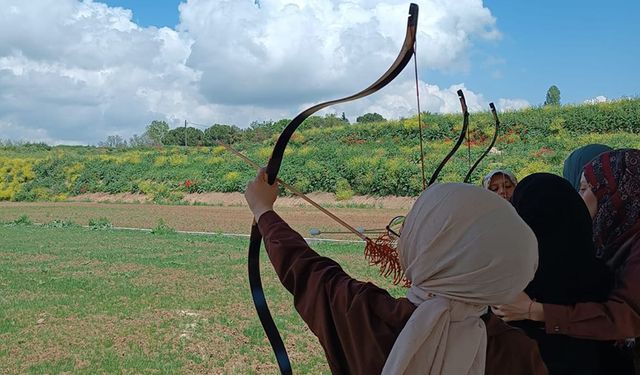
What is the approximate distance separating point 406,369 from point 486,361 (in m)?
0.17

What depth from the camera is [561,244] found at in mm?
1484

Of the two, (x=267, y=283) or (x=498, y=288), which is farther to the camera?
(x=267, y=283)

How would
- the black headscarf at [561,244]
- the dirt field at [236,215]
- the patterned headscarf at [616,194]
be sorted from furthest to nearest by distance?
the dirt field at [236,215]
the patterned headscarf at [616,194]
the black headscarf at [561,244]

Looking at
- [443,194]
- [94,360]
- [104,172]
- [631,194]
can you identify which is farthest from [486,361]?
[104,172]

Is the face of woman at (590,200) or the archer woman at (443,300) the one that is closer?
the archer woman at (443,300)

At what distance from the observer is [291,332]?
15.9 ft

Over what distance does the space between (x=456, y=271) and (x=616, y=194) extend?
0.85 meters

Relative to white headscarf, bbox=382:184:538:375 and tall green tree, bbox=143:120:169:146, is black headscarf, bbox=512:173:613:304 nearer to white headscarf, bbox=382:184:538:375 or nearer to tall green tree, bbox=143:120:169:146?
white headscarf, bbox=382:184:538:375

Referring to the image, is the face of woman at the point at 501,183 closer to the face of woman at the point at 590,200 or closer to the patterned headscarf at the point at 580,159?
the patterned headscarf at the point at 580,159

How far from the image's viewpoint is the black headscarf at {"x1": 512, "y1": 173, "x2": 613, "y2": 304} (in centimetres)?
149

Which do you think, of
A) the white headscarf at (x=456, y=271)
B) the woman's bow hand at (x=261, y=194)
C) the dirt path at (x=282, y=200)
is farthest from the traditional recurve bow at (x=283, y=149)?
the dirt path at (x=282, y=200)

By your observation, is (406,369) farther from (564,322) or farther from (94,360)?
(94,360)

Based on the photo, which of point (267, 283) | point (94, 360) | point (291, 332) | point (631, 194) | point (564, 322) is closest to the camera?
point (564, 322)

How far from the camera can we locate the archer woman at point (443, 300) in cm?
107
